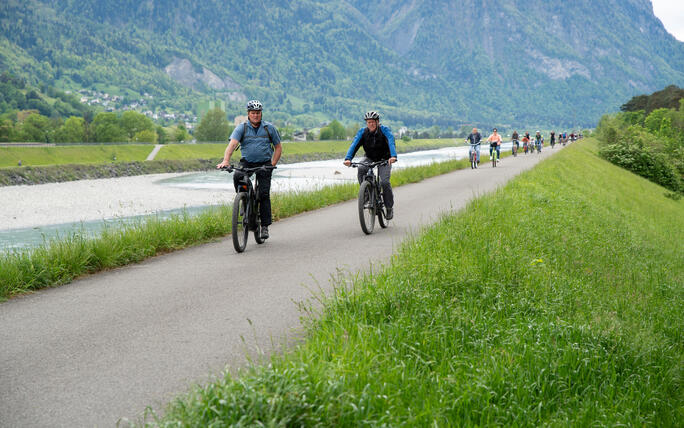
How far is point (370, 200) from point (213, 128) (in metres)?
120

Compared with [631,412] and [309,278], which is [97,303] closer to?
A: [309,278]

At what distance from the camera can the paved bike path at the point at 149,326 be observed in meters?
4.00

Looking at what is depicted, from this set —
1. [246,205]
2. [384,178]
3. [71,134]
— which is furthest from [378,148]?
[71,134]

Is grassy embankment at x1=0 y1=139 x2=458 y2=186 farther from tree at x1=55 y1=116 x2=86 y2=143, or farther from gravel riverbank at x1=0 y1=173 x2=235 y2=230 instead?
tree at x1=55 y1=116 x2=86 y2=143

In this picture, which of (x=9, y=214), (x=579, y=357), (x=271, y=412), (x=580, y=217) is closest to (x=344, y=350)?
(x=271, y=412)

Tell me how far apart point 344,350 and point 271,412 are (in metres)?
1.13

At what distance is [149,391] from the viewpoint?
4051 millimetres

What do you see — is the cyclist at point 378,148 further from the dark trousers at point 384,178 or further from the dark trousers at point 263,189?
the dark trousers at point 263,189

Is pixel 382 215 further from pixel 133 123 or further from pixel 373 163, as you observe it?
pixel 133 123

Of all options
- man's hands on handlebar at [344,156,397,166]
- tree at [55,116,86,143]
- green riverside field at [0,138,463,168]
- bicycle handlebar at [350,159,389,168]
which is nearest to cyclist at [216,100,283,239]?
man's hands on handlebar at [344,156,397,166]

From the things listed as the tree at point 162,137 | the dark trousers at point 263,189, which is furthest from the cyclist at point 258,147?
the tree at point 162,137

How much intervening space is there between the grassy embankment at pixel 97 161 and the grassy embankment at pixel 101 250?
5260cm

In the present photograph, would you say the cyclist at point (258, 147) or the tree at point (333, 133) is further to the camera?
the tree at point (333, 133)

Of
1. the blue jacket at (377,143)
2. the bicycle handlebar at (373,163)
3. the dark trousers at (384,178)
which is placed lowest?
the dark trousers at (384,178)
